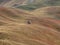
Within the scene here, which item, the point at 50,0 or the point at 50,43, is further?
the point at 50,0

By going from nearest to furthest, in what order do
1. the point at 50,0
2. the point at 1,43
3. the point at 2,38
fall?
1. the point at 1,43
2. the point at 2,38
3. the point at 50,0

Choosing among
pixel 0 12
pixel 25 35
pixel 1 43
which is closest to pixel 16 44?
pixel 1 43

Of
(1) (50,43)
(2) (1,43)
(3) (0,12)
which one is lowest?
(1) (50,43)

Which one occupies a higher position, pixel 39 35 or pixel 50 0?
pixel 50 0

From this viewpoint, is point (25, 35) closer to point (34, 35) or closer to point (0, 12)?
point (34, 35)

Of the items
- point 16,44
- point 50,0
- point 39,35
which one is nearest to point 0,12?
point 39,35

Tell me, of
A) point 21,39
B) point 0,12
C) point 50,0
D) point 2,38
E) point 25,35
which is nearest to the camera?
point 2,38

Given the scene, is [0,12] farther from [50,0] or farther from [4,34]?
[50,0]

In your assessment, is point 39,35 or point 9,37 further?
point 39,35

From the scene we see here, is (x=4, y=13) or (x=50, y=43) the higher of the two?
(x=4, y=13)
